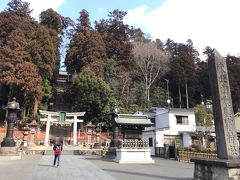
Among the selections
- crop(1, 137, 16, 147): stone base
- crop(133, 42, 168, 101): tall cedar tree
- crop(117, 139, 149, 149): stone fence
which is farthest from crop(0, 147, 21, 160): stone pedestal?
crop(133, 42, 168, 101): tall cedar tree

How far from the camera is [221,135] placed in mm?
8695

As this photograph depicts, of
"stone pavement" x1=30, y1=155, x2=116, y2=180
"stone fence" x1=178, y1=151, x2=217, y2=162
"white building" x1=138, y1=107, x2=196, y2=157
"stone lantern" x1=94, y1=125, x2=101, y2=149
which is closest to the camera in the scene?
"stone pavement" x1=30, y1=155, x2=116, y2=180

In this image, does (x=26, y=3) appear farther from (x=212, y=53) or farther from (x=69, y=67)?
(x=212, y=53)

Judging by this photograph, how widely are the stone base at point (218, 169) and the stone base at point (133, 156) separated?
11033 mm

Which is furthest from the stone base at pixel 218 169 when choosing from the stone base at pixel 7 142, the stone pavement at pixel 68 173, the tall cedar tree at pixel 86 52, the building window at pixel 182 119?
the tall cedar tree at pixel 86 52

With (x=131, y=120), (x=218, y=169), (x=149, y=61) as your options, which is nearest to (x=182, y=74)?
(x=149, y=61)

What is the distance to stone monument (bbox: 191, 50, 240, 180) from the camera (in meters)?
8.05

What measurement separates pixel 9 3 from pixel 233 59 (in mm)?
47455

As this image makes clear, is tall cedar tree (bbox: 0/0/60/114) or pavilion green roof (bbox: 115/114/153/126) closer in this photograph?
pavilion green roof (bbox: 115/114/153/126)

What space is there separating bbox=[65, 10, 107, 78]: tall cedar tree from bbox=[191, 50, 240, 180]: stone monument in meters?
38.3

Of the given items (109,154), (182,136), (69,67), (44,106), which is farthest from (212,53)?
(69,67)

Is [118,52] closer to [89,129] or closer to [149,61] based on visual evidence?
[149,61]

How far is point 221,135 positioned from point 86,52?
139ft

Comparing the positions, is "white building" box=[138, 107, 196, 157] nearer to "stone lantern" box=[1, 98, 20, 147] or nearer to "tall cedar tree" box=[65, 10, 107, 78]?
"stone lantern" box=[1, 98, 20, 147]
